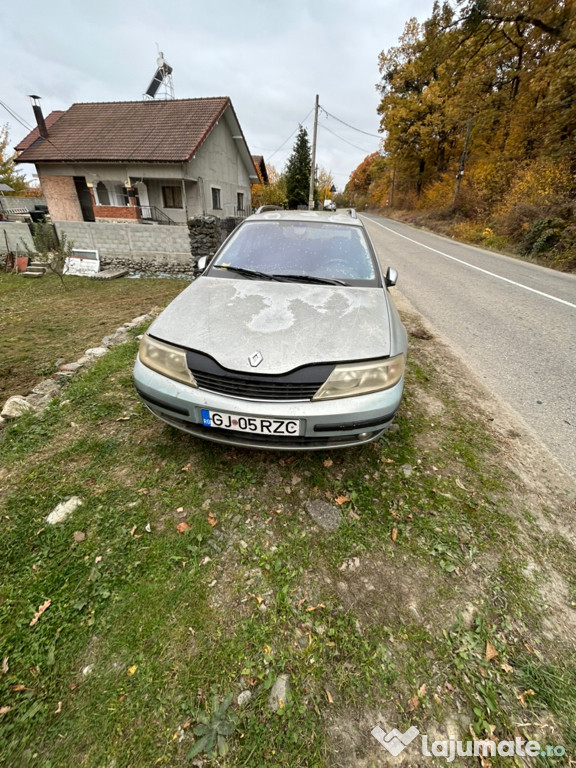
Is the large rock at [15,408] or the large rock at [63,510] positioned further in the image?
the large rock at [15,408]

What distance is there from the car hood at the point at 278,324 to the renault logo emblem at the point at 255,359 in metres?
0.02

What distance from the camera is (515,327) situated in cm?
477

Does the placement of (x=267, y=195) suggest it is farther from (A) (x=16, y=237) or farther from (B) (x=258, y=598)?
(B) (x=258, y=598)

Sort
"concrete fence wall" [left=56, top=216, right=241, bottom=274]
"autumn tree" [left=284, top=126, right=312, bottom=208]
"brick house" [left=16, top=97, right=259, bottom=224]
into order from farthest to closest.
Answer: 1. "autumn tree" [left=284, top=126, right=312, bottom=208]
2. "brick house" [left=16, top=97, right=259, bottom=224]
3. "concrete fence wall" [left=56, top=216, right=241, bottom=274]

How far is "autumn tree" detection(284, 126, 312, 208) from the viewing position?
97.9 ft

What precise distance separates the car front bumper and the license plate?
24 mm

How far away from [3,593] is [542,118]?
76.9 ft

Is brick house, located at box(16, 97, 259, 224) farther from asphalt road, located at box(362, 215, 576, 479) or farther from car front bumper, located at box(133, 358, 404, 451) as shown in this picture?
car front bumper, located at box(133, 358, 404, 451)

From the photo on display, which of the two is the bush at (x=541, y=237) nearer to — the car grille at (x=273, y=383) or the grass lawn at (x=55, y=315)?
the grass lawn at (x=55, y=315)

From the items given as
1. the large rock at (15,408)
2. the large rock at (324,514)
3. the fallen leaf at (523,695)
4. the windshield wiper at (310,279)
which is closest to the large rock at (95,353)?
the large rock at (15,408)

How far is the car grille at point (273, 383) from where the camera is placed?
1.78m

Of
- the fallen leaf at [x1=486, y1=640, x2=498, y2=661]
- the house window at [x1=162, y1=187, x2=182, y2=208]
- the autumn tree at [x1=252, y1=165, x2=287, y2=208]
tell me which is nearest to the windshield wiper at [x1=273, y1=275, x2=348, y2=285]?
the fallen leaf at [x1=486, y1=640, x2=498, y2=661]

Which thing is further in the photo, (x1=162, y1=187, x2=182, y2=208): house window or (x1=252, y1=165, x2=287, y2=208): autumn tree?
(x1=252, y1=165, x2=287, y2=208): autumn tree

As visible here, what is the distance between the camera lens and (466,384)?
3336mm
